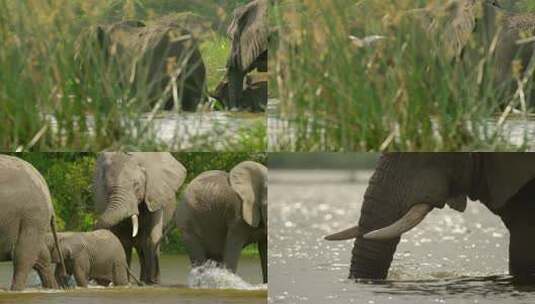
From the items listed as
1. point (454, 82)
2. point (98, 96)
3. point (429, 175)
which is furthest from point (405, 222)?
point (98, 96)

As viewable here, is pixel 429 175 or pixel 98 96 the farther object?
pixel 429 175

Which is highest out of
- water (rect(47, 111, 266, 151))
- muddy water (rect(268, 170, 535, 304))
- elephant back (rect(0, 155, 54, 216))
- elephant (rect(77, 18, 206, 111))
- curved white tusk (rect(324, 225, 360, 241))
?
elephant (rect(77, 18, 206, 111))

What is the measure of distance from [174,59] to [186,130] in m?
0.47

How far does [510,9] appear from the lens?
10.2m

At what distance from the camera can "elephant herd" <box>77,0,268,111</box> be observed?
990 centimetres

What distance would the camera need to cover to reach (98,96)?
386 inches

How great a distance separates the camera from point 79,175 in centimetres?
1031

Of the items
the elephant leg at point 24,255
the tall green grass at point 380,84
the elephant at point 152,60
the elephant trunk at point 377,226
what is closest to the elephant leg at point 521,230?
the elephant trunk at point 377,226

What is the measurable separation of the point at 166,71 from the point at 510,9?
2067mm

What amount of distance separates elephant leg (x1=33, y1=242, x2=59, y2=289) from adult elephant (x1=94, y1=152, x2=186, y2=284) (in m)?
0.36

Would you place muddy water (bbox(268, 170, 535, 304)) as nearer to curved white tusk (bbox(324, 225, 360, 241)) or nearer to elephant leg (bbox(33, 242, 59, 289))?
curved white tusk (bbox(324, 225, 360, 241))

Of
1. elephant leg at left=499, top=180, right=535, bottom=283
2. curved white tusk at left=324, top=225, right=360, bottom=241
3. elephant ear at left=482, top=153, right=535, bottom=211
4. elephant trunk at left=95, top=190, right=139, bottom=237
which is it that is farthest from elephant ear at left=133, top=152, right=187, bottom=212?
elephant leg at left=499, top=180, right=535, bottom=283

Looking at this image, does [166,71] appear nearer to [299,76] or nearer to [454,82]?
[299,76]

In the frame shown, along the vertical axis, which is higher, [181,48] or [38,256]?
[181,48]
